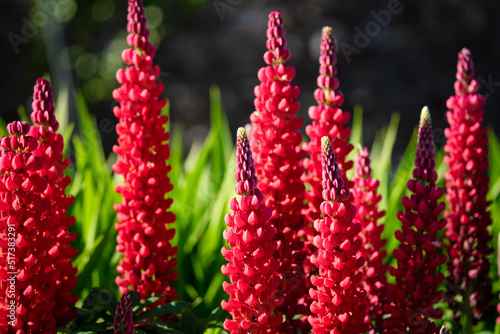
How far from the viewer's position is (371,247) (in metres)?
1.47

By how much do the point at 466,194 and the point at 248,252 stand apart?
2.55 feet

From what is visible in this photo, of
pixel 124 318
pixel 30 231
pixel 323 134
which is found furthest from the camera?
pixel 323 134

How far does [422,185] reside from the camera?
129 cm

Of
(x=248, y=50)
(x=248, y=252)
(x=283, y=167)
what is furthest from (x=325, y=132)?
(x=248, y=50)

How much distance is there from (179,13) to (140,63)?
249 inches

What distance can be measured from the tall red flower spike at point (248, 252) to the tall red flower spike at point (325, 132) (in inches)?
10.5

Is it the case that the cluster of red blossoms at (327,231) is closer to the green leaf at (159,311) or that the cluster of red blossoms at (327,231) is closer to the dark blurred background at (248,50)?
the green leaf at (159,311)

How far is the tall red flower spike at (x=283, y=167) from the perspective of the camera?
1.33 m

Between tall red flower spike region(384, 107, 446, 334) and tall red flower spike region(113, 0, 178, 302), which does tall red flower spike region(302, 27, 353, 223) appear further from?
tall red flower spike region(113, 0, 178, 302)

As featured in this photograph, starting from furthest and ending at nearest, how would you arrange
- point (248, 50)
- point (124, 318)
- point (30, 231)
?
1. point (248, 50)
2. point (30, 231)
3. point (124, 318)

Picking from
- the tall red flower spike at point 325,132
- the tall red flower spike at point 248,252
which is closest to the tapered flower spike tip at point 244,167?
the tall red flower spike at point 248,252

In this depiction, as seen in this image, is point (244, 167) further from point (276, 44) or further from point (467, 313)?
point (467, 313)

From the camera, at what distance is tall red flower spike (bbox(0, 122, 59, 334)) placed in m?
1.15

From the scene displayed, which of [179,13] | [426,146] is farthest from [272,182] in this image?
[179,13]
